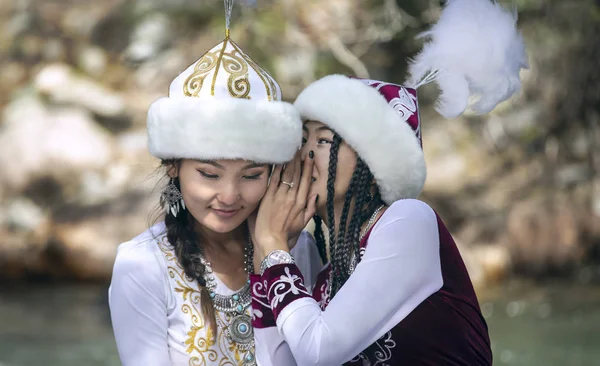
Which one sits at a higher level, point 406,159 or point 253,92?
point 253,92

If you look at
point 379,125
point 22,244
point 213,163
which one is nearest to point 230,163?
point 213,163

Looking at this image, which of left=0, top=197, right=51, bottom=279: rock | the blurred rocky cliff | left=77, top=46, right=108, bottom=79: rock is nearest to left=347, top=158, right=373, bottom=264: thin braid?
the blurred rocky cliff

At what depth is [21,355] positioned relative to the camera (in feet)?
22.5

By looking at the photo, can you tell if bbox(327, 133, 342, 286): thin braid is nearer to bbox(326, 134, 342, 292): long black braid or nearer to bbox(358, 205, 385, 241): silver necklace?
bbox(326, 134, 342, 292): long black braid

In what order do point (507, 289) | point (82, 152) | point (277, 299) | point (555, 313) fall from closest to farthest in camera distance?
point (277, 299), point (555, 313), point (507, 289), point (82, 152)

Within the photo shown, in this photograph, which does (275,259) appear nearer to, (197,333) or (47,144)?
(197,333)

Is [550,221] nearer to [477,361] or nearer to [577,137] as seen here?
[577,137]

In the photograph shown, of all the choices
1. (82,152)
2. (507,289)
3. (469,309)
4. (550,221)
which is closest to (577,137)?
(550,221)

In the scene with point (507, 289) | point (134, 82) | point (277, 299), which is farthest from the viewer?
point (134, 82)

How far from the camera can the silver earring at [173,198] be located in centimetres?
267

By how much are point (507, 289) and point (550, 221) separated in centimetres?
92

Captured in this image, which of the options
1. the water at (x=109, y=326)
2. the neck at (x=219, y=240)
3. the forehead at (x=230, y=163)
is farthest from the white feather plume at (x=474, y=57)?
the water at (x=109, y=326)

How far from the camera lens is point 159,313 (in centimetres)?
252

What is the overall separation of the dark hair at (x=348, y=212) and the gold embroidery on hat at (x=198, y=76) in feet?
1.53
